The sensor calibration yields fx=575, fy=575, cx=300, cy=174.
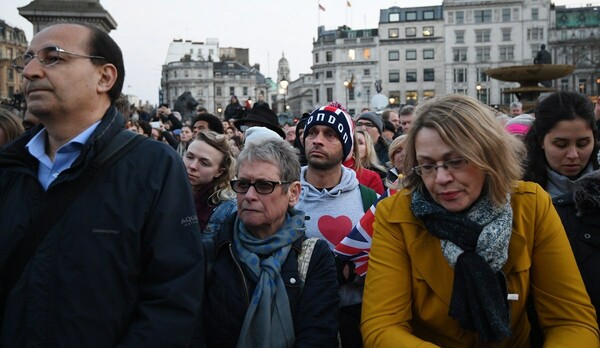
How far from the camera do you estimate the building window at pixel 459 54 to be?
8925cm

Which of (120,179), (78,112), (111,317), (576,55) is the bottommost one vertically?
(111,317)

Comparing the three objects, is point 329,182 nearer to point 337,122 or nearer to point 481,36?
point 337,122

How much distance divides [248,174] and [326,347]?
1.09m

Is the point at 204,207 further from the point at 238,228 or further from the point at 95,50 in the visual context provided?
the point at 95,50

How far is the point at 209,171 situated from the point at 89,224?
9.04 feet

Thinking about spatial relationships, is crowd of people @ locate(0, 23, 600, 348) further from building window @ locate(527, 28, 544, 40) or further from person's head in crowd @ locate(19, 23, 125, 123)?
building window @ locate(527, 28, 544, 40)

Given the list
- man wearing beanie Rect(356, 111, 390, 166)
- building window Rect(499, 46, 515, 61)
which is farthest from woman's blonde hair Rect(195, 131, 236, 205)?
building window Rect(499, 46, 515, 61)

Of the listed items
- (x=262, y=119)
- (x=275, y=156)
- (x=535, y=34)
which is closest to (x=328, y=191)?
(x=275, y=156)

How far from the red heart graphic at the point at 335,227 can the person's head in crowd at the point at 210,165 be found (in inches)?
40.7

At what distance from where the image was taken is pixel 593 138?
3.87 meters

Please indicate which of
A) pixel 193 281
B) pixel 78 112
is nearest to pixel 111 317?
pixel 193 281

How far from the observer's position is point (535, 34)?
8631cm

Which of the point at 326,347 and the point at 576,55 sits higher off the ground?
the point at 576,55

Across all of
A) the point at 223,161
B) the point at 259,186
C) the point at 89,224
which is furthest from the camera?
the point at 223,161
